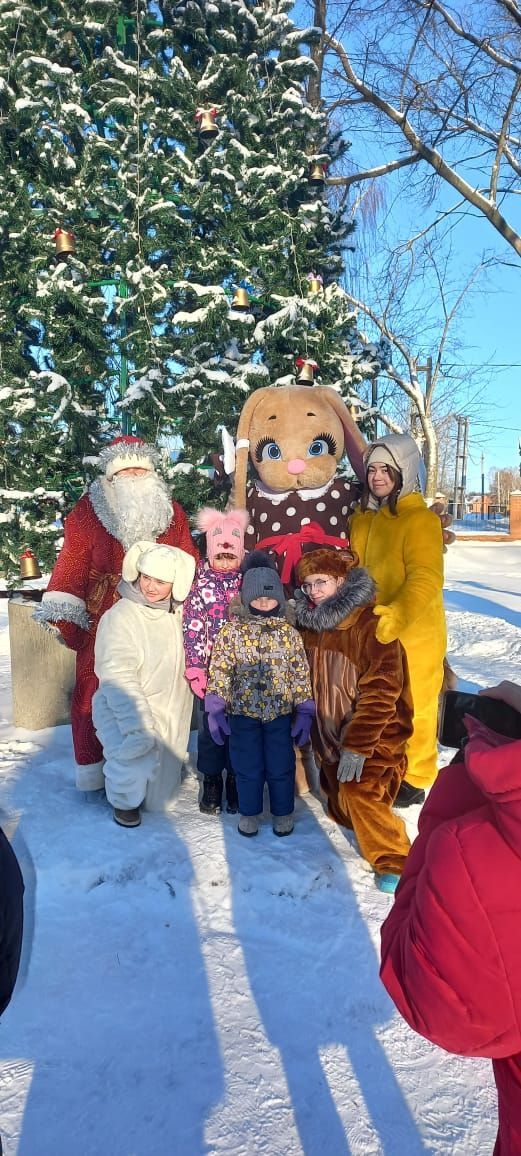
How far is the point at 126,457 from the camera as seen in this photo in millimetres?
3281

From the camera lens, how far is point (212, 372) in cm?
765

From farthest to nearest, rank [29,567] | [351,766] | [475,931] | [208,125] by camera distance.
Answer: [208,125], [29,567], [351,766], [475,931]

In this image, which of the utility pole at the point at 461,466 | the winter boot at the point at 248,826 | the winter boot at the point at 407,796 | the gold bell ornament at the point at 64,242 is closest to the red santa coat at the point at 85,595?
the winter boot at the point at 248,826

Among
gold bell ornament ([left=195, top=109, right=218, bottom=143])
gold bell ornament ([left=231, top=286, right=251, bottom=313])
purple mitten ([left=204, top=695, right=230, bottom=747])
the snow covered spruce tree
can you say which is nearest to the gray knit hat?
purple mitten ([left=204, top=695, right=230, bottom=747])

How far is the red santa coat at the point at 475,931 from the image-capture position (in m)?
0.82

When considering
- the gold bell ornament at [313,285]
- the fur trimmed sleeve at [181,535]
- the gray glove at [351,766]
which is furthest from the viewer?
the gold bell ornament at [313,285]

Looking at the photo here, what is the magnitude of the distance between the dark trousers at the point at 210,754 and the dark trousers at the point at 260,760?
0.19 m

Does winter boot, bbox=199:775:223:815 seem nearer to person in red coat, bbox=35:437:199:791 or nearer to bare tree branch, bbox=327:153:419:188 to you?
person in red coat, bbox=35:437:199:791

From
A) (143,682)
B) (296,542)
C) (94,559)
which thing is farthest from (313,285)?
(143,682)

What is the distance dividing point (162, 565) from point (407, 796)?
5.26ft

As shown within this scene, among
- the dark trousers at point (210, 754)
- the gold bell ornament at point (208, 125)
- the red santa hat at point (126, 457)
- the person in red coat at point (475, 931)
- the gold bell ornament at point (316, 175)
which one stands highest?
the gold bell ornament at point (208, 125)

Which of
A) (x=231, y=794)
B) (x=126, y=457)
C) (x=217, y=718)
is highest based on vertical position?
(x=126, y=457)

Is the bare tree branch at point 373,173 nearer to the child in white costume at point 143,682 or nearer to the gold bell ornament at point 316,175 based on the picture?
the gold bell ornament at point 316,175

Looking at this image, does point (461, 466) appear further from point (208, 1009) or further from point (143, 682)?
point (208, 1009)
